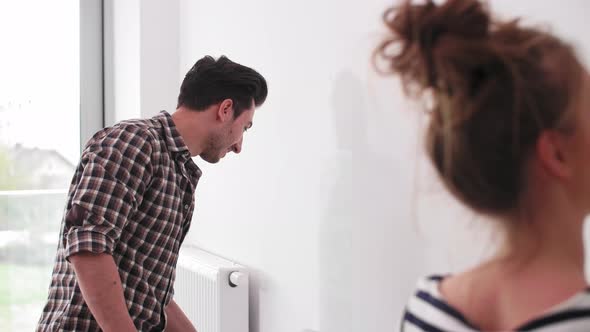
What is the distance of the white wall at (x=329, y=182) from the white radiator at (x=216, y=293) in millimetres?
60

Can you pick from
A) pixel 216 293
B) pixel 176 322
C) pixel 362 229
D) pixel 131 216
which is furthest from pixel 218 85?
pixel 216 293

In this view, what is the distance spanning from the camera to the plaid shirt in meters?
1.60

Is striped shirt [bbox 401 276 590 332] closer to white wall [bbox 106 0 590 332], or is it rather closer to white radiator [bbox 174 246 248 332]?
white wall [bbox 106 0 590 332]

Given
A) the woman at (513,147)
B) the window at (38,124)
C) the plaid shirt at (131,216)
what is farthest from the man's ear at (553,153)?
the window at (38,124)

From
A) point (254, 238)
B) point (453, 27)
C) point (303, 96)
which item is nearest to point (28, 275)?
point (254, 238)

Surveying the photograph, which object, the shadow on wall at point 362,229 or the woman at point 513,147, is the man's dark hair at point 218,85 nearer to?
the shadow on wall at point 362,229

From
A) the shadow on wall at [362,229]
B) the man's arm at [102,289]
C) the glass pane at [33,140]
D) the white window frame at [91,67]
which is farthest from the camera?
the white window frame at [91,67]

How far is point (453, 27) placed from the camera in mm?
Answer: 797

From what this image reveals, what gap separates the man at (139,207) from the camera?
1.60 metres

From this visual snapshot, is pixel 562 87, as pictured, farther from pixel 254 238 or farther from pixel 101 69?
pixel 101 69

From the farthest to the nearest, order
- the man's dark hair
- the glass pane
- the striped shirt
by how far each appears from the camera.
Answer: the glass pane, the man's dark hair, the striped shirt

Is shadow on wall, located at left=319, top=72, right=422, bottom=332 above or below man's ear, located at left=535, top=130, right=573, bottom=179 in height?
below

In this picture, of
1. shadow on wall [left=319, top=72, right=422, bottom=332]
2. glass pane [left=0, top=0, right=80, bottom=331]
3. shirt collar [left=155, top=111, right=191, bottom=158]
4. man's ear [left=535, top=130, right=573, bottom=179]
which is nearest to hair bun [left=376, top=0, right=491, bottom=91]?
man's ear [left=535, top=130, right=573, bottom=179]

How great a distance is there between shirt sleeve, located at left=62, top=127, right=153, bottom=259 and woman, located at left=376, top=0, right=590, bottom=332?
0.97 metres
